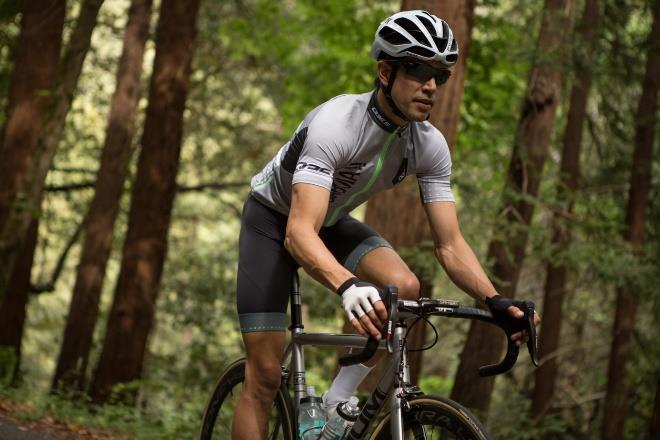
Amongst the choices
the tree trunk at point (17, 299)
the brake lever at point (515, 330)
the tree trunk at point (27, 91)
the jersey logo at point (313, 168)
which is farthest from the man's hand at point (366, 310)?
the tree trunk at point (17, 299)

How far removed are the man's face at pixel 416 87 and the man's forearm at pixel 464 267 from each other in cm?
70

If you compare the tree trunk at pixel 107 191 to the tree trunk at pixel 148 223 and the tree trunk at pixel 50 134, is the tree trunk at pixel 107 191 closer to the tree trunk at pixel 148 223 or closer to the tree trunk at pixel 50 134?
the tree trunk at pixel 148 223

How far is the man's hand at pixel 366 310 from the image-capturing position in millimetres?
3904

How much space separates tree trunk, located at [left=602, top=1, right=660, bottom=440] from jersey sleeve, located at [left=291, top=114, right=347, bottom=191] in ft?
39.8

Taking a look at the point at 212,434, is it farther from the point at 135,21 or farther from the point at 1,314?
the point at 135,21

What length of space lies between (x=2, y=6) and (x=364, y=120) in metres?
7.42

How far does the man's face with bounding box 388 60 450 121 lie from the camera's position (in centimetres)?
462

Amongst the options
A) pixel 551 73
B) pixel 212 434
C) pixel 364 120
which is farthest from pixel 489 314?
pixel 551 73

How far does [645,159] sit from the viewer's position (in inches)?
647

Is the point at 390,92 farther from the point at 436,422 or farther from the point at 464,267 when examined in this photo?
the point at 436,422

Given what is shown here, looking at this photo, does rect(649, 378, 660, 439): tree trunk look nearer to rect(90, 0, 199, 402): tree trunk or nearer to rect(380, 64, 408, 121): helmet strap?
rect(380, 64, 408, 121): helmet strap

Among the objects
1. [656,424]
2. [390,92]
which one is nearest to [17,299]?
[656,424]

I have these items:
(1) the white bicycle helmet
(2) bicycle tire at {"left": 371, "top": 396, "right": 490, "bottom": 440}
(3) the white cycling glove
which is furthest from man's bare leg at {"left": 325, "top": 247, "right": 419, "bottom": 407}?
(1) the white bicycle helmet

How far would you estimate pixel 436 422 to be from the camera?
4.20 meters
